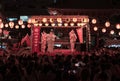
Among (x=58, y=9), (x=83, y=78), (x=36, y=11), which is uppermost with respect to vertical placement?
(x=83, y=78)

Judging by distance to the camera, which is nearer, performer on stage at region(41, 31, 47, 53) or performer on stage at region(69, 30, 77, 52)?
performer on stage at region(41, 31, 47, 53)

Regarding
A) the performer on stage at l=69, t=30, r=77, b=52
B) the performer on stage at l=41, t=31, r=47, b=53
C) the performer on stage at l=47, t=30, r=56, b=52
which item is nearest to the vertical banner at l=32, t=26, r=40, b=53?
the performer on stage at l=41, t=31, r=47, b=53

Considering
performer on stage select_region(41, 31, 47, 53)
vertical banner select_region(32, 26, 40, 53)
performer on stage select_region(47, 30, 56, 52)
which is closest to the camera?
vertical banner select_region(32, 26, 40, 53)

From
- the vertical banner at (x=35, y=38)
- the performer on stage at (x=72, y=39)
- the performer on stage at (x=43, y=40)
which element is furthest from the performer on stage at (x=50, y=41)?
the performer on stage at (x=72, y=39)

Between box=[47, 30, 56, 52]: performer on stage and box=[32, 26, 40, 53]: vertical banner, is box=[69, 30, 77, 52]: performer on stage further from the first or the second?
box=[32, 26, 40, 53]: vertical banner

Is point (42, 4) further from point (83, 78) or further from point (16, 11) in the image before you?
point (83, 78)

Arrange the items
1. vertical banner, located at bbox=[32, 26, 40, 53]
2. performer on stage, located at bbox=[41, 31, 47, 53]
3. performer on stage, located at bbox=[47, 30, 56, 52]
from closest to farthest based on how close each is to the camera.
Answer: vertical banner, located at bbox=[32, 26, 40, 53] < performer on stage, located at bbox=[41, 31, 47, 53] < performer on stage, located at bbox=[47, 30, 56, 52]

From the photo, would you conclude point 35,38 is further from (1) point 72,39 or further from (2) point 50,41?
(1) point 72,39

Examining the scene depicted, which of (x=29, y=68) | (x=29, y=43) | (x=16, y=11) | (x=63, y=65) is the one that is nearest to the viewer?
(x=29, y=68)

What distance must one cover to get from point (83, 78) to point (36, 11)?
4837cm

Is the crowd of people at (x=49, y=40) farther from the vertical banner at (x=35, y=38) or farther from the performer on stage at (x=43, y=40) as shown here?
the vertical banner at (x=35, y=38)

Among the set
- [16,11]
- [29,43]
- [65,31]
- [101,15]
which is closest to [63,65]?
[29,43]

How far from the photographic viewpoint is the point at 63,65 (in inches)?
506

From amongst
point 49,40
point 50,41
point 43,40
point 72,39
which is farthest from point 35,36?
point 72,39
